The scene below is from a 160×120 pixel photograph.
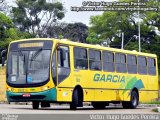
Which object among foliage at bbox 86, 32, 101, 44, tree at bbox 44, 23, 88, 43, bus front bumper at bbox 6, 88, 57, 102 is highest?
tree at bbox 44, 23, 88, 43

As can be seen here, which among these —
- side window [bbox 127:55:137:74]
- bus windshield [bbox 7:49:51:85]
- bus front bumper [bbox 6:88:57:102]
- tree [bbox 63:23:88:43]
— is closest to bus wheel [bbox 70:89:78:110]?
bus front bumper [bbox 6:88:57:102]

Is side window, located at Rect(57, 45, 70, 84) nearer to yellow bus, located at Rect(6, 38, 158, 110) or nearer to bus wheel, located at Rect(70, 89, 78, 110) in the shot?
yellow bus, located at Rect(6, 38, 158, 110)

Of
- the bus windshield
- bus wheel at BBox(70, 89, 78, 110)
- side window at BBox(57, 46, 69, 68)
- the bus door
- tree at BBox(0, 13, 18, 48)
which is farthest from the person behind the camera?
tree at BBox(0, 13, 18, 48)

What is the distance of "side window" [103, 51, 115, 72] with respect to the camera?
2588cm

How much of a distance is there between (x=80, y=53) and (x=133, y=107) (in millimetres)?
5745

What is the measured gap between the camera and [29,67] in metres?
22.3

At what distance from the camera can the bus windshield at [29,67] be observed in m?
21.9

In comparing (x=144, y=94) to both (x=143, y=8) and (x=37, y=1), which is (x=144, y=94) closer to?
(x=143, y=8)

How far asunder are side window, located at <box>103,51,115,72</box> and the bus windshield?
4475 millimetres

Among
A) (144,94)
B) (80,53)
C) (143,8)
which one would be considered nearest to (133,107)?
(144,94)

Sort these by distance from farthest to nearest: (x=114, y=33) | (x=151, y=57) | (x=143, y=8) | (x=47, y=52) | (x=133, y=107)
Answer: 1. (x=114, y=33)
2. (x=143, y=8)
3. (x=151, y=57)
4. (x=133, y=107)
5. (x=47, y=52)

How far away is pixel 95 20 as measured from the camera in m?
70.7

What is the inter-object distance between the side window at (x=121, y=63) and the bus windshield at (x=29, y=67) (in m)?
5.83

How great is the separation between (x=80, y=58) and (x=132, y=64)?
17.9 feet
